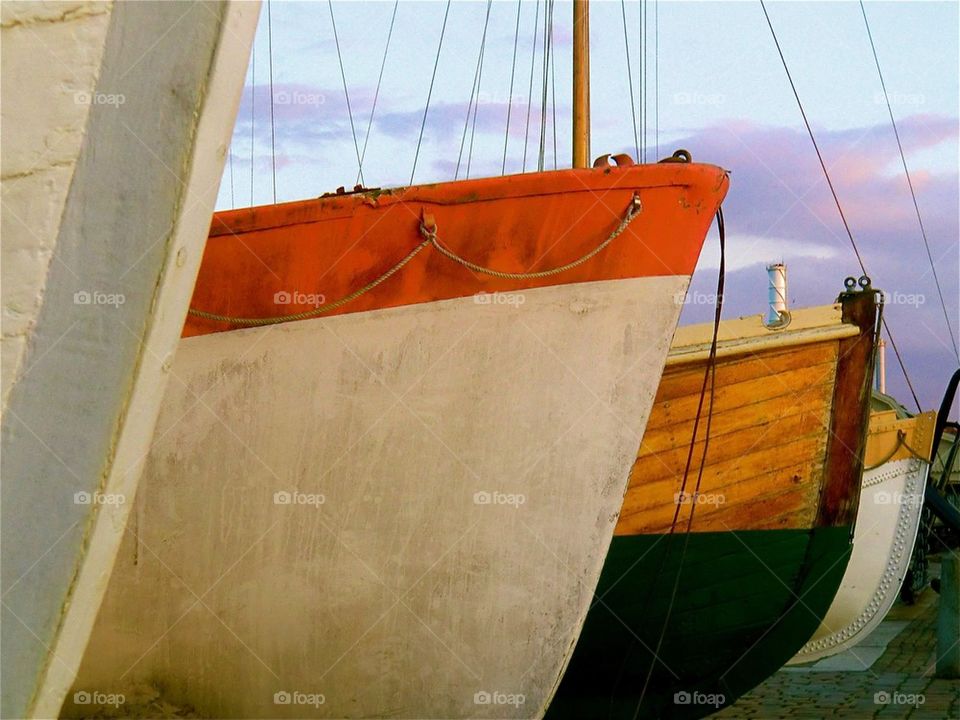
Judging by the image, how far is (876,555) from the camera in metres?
8.91

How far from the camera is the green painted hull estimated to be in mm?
6840

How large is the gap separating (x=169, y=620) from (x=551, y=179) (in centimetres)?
250

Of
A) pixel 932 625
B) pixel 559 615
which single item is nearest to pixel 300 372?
pixel 559 615

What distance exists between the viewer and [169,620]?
468 centimetres

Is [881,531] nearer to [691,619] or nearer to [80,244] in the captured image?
[691,619]
